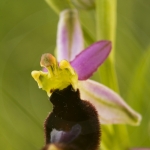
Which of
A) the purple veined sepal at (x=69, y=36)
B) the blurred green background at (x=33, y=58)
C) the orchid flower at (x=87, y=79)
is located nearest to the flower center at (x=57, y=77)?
the orchid flower at (x=87, y=79)

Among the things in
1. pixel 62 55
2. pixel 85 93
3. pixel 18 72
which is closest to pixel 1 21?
pixel 18 72

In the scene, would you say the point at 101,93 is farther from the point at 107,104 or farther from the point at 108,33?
the point at 108,33

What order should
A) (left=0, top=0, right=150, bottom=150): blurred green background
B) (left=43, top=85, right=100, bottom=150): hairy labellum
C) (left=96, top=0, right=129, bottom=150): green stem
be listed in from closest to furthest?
(left=43, top=85, right=100, bottom=150): hairy labellum
(left=96, top=0, right=129, bottom=150): green stem
(left=0, top=0, right=150, bottom=150): blurred green background

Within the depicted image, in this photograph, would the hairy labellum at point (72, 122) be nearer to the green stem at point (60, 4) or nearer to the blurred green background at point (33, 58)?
the green stem at point (60, 4)

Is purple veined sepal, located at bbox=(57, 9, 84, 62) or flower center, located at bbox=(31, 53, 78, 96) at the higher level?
purple veined sepal, located at bbox=(57, 9, 84, 62)

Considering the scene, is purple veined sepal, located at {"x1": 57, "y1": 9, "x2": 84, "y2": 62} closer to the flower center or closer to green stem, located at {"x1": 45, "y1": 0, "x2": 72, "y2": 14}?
green stem, located at {"x1": 45, "y1": 0, "x2": 72, "y2": 14}

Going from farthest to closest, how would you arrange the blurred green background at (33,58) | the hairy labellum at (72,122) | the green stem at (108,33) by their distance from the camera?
the blurred green background at (33,58) → the green stem at (108,33) → the hairy labellum at (72,122)

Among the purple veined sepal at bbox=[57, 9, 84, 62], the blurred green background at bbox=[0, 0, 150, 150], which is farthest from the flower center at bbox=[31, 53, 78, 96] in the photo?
the blurred green background at bbox=[0, 0, 150, 150]
